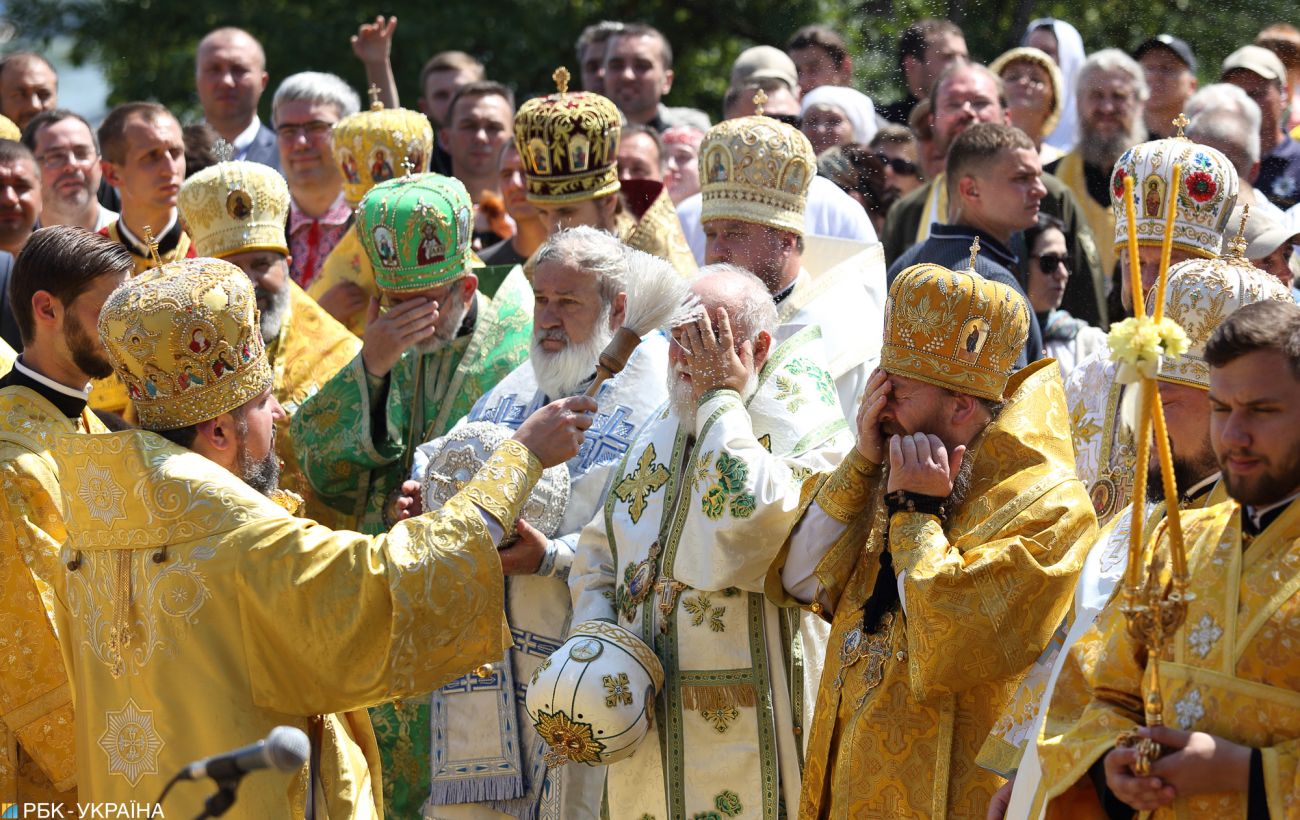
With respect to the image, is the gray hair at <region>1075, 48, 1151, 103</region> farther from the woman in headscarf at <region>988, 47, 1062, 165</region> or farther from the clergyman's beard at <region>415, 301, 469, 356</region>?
the clergyman's beard at <region>415, 301, 469, 356</region>

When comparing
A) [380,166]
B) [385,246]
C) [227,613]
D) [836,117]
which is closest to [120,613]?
[227,613]

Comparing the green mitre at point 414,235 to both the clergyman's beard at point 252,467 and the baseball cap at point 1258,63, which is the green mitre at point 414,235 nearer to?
the clergyman's beard at point 252,467

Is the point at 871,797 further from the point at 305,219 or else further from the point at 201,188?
the point at 305,219

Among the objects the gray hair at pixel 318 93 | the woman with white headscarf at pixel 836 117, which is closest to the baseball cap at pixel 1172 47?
the woman with white headscarf at pixel 836 117

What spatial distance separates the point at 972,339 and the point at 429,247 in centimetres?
273

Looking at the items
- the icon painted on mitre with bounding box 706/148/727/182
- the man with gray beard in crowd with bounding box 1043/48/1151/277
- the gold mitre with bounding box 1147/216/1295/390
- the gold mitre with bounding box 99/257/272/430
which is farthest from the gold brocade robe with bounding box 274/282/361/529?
the man with gray beard in crowd with bounding box 1043/48/1151/277

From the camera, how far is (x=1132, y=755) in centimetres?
399

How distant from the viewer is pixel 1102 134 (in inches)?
380

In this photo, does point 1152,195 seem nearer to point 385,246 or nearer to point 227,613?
point 385,246

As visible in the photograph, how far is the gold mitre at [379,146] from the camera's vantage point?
341 inches

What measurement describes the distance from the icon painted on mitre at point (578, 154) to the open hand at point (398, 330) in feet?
3.56

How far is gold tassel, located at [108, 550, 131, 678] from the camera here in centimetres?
480

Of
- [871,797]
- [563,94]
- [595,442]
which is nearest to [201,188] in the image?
[563,94]

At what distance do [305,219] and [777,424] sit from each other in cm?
440
